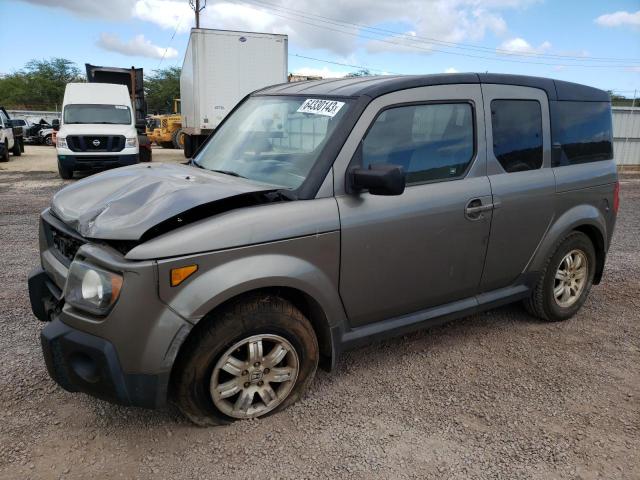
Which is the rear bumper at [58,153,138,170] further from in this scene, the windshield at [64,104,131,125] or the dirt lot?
the dirt lot

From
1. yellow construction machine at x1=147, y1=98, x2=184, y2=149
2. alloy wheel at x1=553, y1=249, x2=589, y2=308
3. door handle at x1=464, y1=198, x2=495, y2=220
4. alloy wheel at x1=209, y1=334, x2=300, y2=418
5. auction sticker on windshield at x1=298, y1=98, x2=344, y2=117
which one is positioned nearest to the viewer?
alloy wheel at x1=209, y1=334, x2=300, y2=418

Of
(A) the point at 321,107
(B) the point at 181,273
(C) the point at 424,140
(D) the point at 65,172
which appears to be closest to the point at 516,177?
(C) the point at 424,140

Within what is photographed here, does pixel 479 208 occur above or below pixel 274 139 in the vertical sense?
below

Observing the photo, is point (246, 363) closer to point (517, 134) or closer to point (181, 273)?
point (181, 273)

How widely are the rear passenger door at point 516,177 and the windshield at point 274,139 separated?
3.97 ft

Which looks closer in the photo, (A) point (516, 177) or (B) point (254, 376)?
(B) point (254, 376)

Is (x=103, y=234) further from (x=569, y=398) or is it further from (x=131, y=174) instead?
(x=569, y=398)

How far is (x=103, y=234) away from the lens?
2.41 meters

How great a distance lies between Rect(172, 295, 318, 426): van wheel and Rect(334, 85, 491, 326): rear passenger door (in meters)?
0.38

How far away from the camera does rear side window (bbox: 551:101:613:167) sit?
12.7ft

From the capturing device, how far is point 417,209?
120 inches

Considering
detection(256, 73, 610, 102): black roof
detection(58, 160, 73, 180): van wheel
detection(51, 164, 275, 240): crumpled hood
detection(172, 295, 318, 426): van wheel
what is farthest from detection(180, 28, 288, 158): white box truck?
detection(172, 295, 318, 426): van wheel

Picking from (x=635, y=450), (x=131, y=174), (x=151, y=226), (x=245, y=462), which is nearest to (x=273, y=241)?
(x=151, y=226)

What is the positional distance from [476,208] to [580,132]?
147cm
